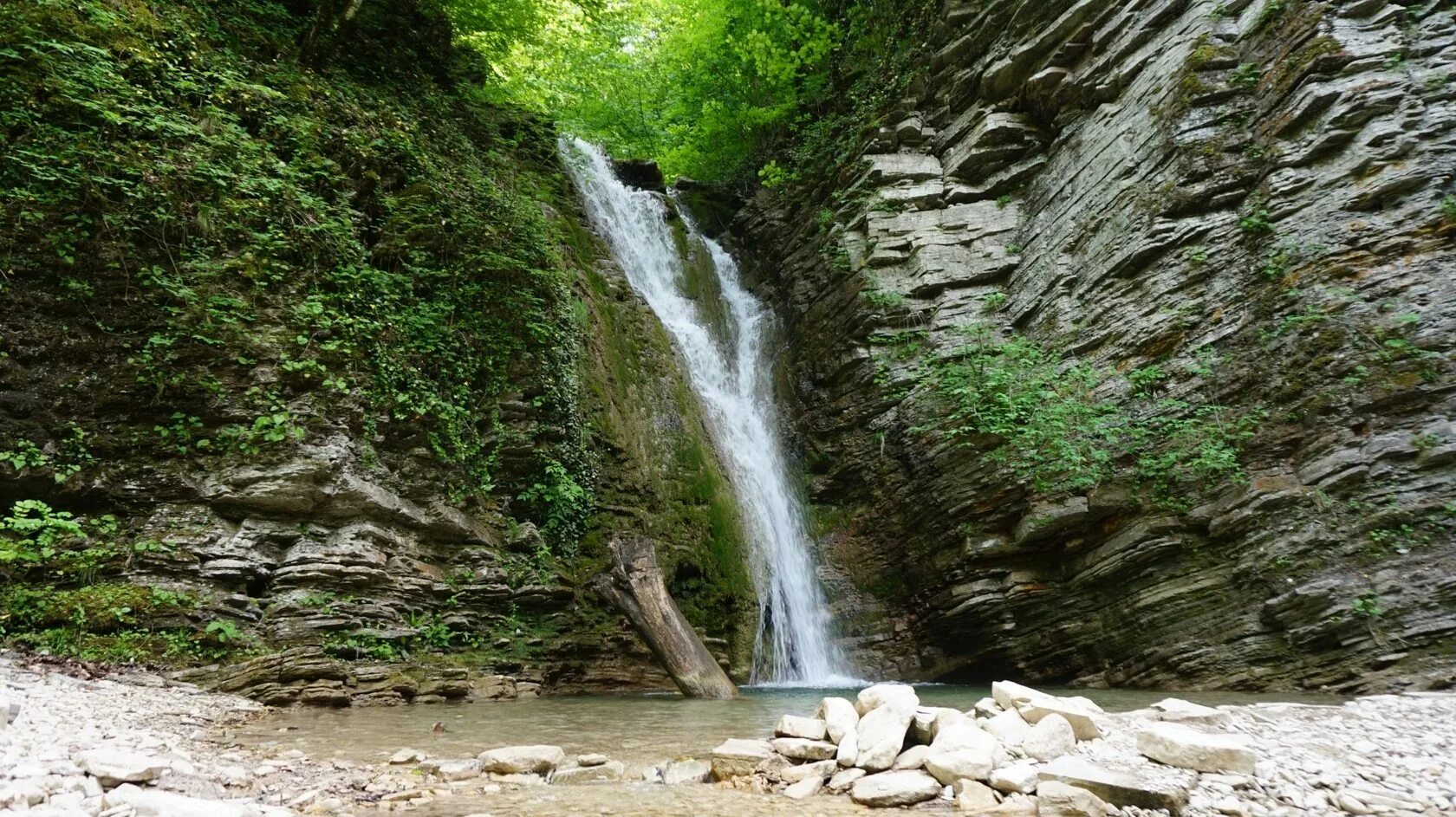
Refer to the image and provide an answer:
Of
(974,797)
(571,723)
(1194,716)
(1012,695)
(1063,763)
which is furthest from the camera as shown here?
(571,723)

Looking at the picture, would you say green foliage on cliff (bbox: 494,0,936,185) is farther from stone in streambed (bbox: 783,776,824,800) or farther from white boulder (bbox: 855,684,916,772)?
stone in streambed (bbox: 783,776,824,800)

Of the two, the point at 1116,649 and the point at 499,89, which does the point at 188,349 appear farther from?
the point at 1116,649

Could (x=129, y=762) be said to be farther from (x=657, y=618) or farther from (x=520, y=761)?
(x=657, y=618)

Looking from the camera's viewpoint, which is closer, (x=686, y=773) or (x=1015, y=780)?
(x=1015, y=780)

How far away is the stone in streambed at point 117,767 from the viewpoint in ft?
8.63

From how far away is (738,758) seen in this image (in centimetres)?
378

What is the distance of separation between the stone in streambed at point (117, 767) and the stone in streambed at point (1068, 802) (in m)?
3.47

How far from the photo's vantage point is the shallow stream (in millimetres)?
3193

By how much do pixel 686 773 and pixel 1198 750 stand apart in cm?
245

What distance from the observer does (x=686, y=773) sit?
3.76m

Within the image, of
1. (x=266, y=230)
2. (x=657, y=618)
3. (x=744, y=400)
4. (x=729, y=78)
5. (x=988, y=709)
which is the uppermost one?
(x=729, y=78)

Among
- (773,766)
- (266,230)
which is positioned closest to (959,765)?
(773,766)

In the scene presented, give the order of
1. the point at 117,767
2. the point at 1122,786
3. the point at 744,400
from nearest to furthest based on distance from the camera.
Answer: the point at 117,767
the point at 1122,786
the point at 744,400

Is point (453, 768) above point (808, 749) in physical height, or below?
below
